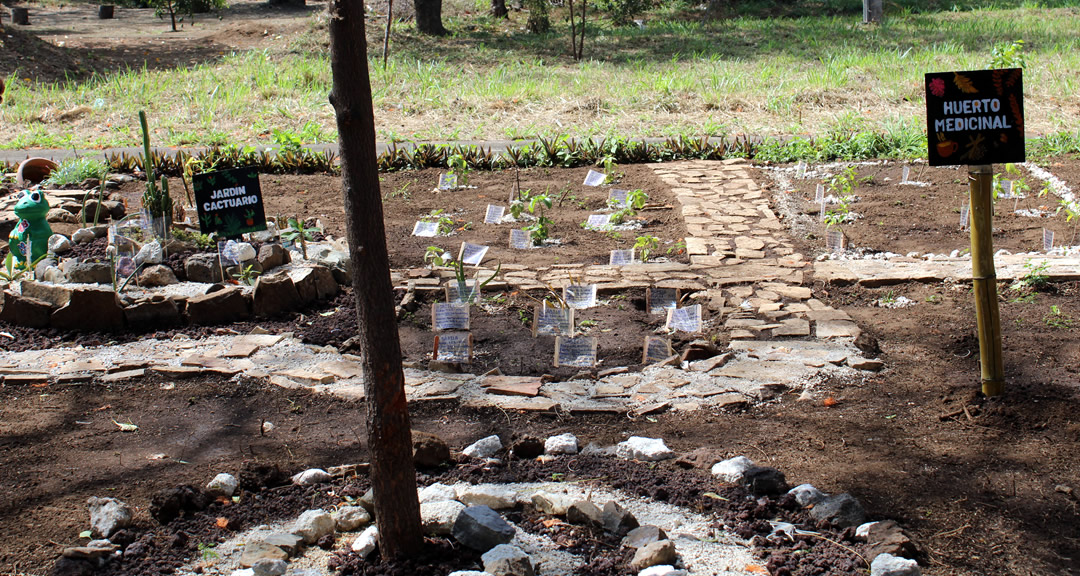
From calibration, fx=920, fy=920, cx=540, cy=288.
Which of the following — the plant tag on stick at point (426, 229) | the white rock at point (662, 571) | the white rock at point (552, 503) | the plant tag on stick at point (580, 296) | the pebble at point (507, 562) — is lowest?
the white rock at point (662, 571)

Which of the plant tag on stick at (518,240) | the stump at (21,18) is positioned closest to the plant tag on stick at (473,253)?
the plant tag on stick at (518,240)

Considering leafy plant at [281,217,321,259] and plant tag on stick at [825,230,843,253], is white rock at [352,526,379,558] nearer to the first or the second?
leafy plant at [281,217,321,259]

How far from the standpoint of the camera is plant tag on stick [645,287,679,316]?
530cm

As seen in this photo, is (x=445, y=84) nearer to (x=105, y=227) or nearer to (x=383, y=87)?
(x=383, y=87)

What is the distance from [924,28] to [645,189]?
42.0ft

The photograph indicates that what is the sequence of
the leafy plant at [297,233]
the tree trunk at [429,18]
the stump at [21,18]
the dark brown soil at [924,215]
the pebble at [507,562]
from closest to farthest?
1. the pebble at [507,562]
2. the leafy plant at [297,233]
3. the dark brown soil at [924,215]
4. the tree trunk at [429,18]
5. the stump at [21,18]

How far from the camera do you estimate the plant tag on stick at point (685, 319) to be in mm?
4820

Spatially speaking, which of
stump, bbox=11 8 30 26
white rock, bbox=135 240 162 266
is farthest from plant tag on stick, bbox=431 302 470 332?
stump, bbox=11 8 30 26

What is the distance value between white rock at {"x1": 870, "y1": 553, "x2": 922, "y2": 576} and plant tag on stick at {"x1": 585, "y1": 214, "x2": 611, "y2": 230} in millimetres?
4643

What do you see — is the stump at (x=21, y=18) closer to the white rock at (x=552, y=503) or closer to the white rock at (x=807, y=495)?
the white rock at (x=552, y=503)

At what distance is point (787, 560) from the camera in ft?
8.99

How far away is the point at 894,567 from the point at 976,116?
1.99 metres

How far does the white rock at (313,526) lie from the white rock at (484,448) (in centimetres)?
69

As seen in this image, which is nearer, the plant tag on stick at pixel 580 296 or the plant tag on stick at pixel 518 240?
the plant tag on stick at pixel 580 296
